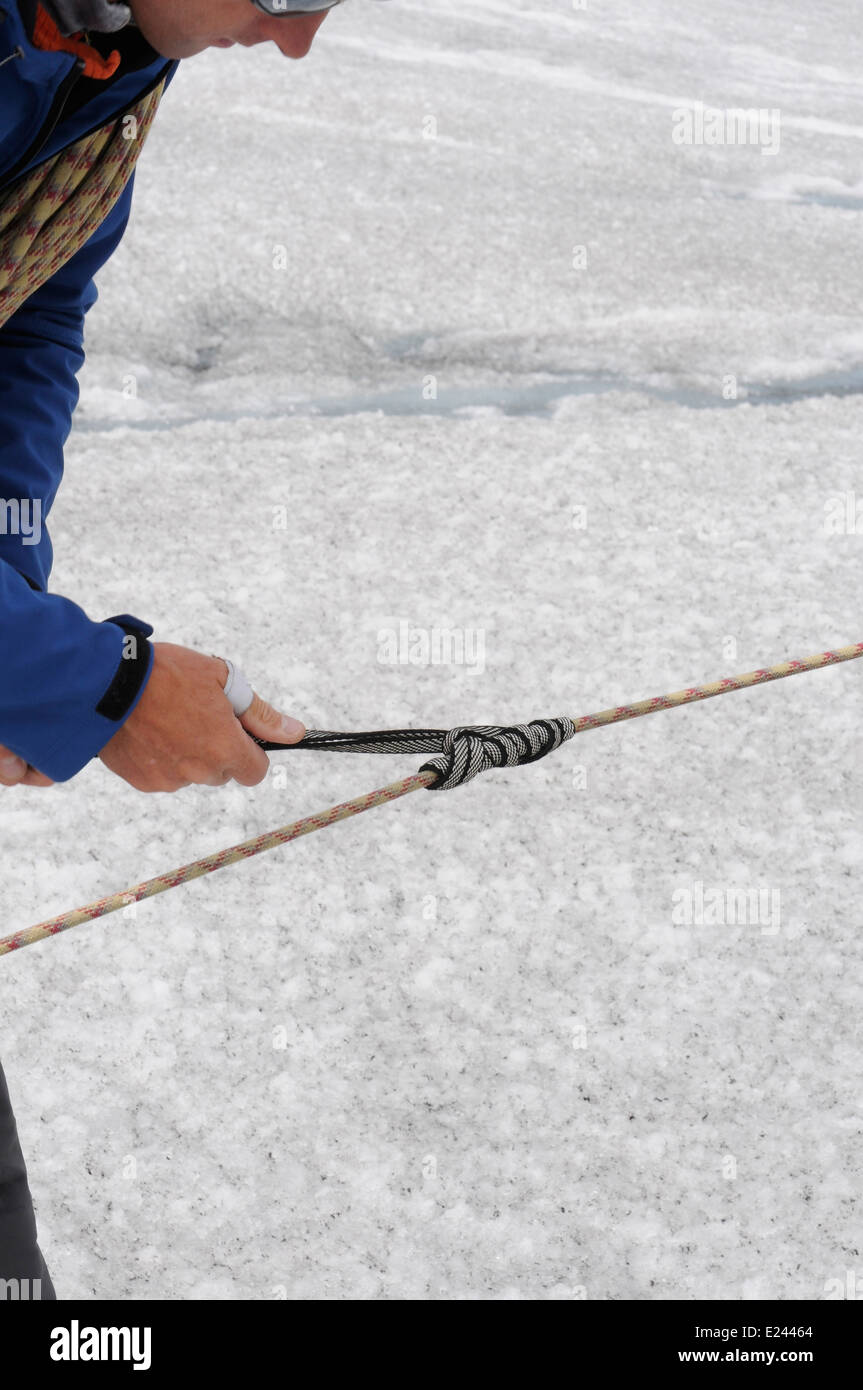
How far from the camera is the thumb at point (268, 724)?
3.52ft

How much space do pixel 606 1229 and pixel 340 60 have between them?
4763 millimetres

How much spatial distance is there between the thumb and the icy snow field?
0.68m

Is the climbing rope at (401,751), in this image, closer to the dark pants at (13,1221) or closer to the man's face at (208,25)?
the dark pants at (13,1221)

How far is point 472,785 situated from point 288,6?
1.29 metres

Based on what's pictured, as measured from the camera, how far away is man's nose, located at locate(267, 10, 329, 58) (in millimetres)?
913
